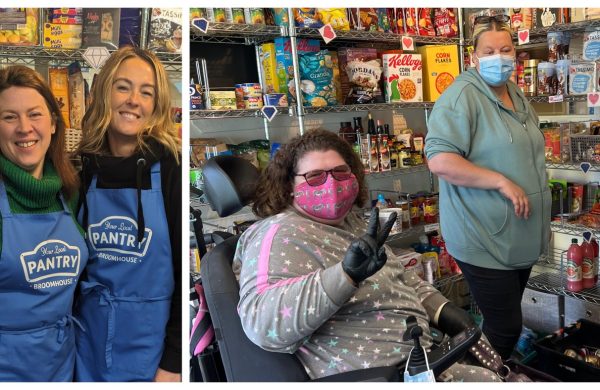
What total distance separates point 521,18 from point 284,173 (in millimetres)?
2328

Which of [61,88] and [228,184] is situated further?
[228,184]

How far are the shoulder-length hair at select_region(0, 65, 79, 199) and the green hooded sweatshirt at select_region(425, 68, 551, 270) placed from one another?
1264 mm

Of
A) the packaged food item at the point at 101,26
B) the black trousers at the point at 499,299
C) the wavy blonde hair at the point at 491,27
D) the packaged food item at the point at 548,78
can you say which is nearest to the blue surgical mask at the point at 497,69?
the wavy blonde hair at the point at 491,27

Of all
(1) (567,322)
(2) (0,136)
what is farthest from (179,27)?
(1) (567,322)

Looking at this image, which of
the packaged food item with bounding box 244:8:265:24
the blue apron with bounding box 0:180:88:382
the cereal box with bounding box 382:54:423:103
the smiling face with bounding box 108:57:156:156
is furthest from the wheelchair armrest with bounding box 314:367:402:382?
the cereal box with bounding box 382:54:423:103

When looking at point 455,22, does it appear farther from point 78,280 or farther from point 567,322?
point 78,280

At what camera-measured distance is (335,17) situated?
283 cm

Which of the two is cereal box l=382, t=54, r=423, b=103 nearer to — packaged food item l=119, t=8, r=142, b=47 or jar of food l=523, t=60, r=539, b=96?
jar of food l=523, t=60, r=539, b=96

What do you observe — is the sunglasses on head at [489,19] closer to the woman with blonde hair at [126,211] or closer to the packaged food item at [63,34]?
the woman with blonde hair at [126,211]

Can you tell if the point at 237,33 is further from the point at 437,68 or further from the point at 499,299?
the point at 499,299

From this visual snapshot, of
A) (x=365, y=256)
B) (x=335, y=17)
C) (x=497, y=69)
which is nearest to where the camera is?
(x=365, y=256)

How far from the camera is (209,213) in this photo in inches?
112

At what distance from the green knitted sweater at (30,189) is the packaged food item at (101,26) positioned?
309mm

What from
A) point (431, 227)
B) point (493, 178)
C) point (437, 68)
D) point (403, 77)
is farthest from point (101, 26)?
point (431, 227)
